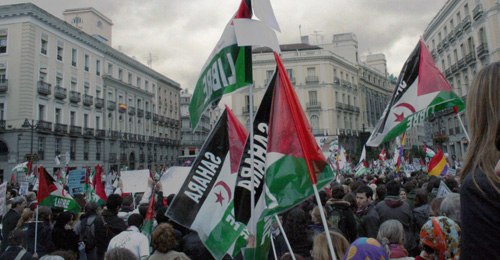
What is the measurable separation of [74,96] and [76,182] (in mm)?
27139

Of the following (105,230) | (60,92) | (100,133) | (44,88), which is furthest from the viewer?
(100,133)

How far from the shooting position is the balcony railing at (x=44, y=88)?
3234cm

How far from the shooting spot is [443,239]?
2496 mm

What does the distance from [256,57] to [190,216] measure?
159 feet

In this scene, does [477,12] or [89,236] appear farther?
[477,12]

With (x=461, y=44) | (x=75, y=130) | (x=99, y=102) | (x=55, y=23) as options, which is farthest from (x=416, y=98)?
(x=99, y=102)

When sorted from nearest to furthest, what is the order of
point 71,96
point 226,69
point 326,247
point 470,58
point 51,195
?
1. point 326,247
2. point 226,69
3. point 51,195
4. point 470,58
5. point 71,96

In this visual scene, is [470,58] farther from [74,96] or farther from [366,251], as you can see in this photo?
[74,96]

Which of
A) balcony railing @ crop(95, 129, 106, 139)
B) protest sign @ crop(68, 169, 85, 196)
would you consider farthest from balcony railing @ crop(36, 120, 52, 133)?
protest sign @ crop(68, 169, 85, 196)

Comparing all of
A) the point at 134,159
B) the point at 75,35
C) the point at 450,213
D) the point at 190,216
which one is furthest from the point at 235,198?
the point at 134,159

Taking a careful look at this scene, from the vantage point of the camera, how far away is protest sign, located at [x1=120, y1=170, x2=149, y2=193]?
10219 millimetres

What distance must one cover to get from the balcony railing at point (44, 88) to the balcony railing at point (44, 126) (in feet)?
8.61

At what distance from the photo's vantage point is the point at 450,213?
3.09 meters

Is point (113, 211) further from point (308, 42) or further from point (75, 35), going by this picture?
point (308, 42)
